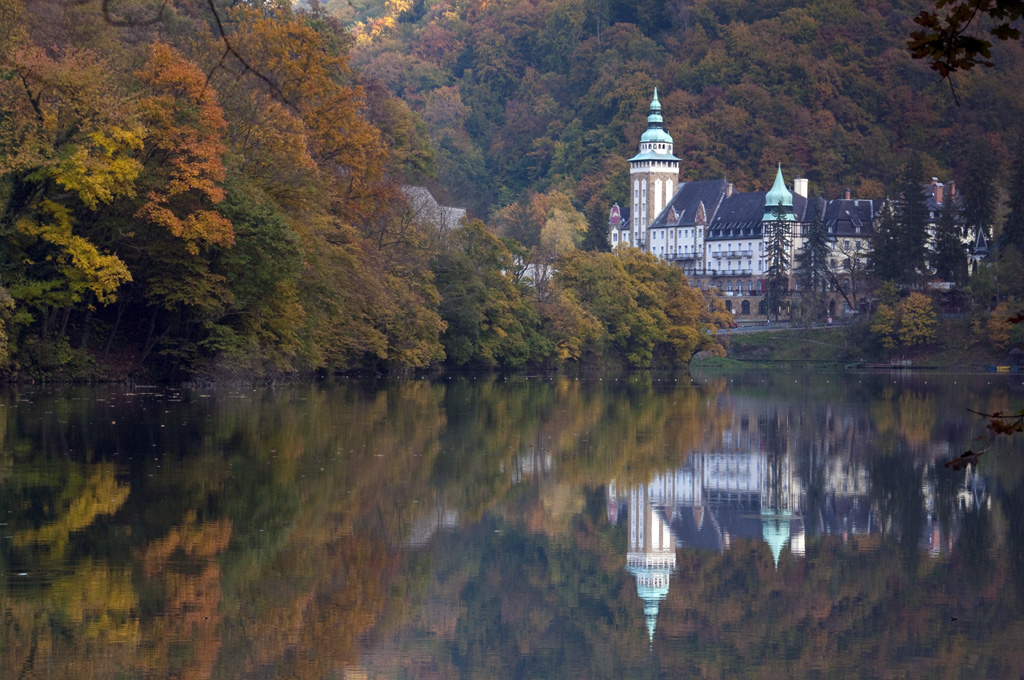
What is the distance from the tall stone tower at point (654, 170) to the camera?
152 m

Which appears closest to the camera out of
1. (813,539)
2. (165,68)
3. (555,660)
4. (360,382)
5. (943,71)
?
(943,71)

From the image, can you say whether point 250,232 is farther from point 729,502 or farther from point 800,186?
point 800,186

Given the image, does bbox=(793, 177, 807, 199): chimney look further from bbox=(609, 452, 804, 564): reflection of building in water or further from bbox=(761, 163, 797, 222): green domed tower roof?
bbox=(609, 452, 804, 564): reflection of building in water

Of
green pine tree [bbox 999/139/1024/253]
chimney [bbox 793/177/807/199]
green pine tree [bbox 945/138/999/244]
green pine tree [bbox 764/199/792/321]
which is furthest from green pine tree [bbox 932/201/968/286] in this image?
chimney [bbox 793/177/807/199]

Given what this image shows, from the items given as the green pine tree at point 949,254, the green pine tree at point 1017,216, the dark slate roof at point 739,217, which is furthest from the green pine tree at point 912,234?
the dark slate roof at point 739,217

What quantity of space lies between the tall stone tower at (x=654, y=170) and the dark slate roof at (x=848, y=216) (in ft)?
70.3

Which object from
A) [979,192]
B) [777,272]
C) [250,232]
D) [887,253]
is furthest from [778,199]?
[250,232]

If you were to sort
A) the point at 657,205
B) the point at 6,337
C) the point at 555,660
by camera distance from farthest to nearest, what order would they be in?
the point at 657,205
the point at 6,337
the point at 555,660

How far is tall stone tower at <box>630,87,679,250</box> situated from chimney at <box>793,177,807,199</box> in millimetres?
15049

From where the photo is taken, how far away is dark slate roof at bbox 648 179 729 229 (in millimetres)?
151750

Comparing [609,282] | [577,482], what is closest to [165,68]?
[577,482]

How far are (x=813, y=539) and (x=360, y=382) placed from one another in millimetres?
34923

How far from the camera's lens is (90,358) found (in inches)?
1492

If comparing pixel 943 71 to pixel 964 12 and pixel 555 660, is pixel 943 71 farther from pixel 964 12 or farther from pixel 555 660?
pixel 555 660
